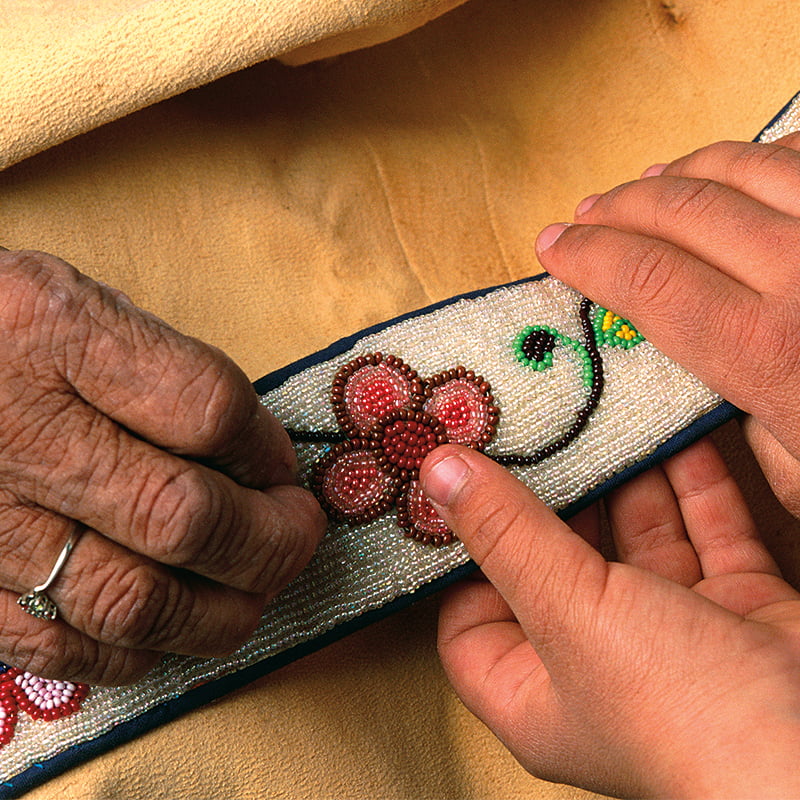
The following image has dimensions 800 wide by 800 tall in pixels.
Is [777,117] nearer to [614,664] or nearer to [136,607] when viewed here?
[614,664]

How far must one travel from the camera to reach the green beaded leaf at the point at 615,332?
0.93 m

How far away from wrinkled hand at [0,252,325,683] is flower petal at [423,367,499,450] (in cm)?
28

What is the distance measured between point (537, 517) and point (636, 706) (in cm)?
17

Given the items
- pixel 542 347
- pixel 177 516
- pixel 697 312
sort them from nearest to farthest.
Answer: pixel 177 516, pixel 697 312, pixel 542 347

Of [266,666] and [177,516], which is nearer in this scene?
[177,516]

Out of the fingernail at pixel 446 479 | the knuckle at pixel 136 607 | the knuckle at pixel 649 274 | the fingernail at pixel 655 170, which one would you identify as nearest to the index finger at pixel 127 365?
the knuckle at pixel 136 607

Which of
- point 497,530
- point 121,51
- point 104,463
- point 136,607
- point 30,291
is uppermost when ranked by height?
point 121,51

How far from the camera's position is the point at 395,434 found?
0.86m

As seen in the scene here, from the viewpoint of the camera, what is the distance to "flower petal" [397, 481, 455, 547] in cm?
85

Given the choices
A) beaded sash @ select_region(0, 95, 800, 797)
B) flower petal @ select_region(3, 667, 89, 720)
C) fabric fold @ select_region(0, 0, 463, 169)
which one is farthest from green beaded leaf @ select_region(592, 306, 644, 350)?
flower petal @ select_region(3, 667, 89, 720)

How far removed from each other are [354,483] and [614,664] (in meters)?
0.33

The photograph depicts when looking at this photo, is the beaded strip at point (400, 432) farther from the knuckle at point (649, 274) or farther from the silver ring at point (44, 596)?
the silver ring at point (44, 596)

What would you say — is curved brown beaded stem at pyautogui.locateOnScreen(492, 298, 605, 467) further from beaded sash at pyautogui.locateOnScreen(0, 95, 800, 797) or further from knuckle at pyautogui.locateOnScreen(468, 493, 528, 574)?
knuckle at pyautogui.locateOnScreen(468, 493, 528, 574)

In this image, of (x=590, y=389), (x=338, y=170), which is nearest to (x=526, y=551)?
(x=590, y=389)
